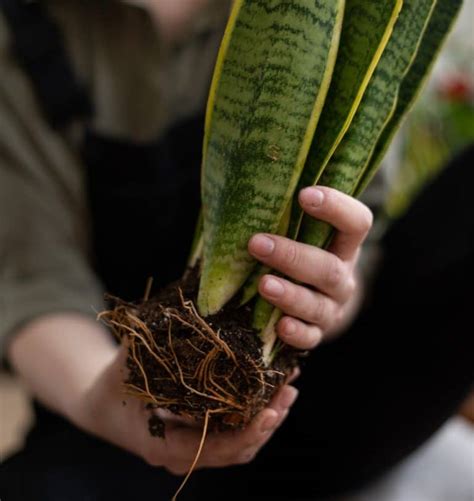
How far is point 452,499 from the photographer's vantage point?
77 centimetres

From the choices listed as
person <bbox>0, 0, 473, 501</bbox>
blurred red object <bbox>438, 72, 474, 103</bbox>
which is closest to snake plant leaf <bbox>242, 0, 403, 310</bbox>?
person <bbox>0, 0, 473, 501</bbox>

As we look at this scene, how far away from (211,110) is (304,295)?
0.14 m

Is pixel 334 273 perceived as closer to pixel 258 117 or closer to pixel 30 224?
pixel 258 117

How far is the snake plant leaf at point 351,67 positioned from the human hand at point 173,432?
0.17 meters

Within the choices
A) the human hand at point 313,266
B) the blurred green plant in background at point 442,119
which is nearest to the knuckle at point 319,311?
the human hand at point 313,266

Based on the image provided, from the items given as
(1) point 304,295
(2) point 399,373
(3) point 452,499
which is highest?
(1) point 304,295

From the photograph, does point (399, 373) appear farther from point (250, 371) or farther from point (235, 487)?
point (250, 371)

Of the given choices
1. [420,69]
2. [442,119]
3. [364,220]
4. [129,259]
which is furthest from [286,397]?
[442,119]

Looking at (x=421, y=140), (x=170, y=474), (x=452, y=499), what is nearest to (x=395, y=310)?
(x=452, y=499)

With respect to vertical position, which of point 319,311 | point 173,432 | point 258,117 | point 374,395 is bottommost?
point 374,395

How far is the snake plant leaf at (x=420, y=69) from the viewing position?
42 cm

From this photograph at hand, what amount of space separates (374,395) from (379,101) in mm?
446

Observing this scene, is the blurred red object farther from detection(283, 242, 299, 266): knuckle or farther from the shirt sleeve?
detection(283, 242, 299, 266): knuckle

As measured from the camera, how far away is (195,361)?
0.40 m
